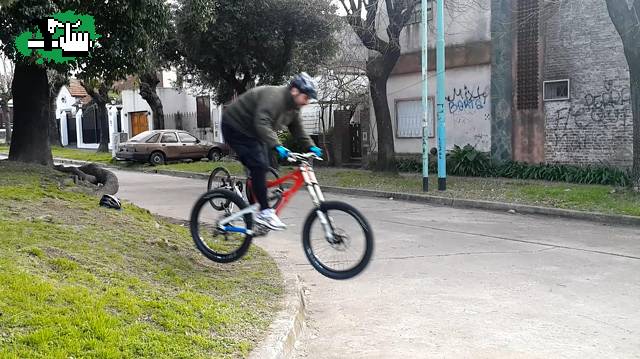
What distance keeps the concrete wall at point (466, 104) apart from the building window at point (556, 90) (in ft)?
5.88

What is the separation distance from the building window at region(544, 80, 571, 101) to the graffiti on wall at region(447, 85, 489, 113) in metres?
1.88

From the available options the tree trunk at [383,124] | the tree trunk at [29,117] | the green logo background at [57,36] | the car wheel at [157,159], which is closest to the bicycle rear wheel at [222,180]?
the green logo background at [57,36]

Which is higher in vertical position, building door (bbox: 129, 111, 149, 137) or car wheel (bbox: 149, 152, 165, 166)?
building door (bbox: 129, 111, 149, 137)

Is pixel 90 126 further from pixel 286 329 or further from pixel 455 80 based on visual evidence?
pixel 286 329

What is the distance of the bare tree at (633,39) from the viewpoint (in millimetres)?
12586

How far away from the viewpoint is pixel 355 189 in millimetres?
15984

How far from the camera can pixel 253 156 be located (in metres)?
5.77

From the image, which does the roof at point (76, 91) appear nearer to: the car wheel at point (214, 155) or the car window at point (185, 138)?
the car window at point (185, 138)

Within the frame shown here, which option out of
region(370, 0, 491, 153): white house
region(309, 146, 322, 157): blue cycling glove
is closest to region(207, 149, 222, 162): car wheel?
region(370, 0, 491, 153): white house

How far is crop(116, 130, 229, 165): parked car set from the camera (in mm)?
25219

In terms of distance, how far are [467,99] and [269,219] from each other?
14826 millimetres

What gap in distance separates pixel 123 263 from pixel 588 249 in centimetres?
615

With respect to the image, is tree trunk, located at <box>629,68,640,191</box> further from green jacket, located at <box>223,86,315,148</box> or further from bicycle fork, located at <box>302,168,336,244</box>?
bicycle fork, located at <box>302,168,336,244</box>

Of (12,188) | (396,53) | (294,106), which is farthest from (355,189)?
(294,106)
